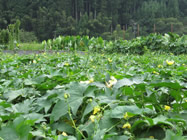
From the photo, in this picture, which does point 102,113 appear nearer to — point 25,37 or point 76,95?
point 76,95

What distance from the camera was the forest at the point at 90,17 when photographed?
121 feet

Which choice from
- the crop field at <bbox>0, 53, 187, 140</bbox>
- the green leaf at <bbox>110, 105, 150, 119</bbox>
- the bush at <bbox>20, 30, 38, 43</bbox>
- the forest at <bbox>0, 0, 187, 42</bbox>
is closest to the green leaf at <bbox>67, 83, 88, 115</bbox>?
the crop field at <bbox>0, 53, 187, 140</bbox>

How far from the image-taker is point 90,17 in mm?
42562

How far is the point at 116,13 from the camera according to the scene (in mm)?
46938

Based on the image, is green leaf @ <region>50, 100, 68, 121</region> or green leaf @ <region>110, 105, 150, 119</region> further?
green leaf @ <region>50, 100, 68, 121</region>

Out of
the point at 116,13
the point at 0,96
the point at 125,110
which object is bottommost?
the point at 0,96

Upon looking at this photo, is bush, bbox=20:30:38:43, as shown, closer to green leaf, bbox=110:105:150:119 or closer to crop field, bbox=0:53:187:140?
crop field, bbox=0:53:187:140

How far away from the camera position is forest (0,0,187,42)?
1458 inches

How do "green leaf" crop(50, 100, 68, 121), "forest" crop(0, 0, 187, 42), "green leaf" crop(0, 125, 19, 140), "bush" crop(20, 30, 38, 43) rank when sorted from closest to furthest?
1. "green leaf" crop(0, 125, 19, 140)
2. "green leaf" crop(50, 100, 68, 121)
3. "bush" crop(20, 30, 38, 43)
4. "forest" crop(0, 0, 187, 42)

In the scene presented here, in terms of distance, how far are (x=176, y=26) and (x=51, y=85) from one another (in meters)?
39.8

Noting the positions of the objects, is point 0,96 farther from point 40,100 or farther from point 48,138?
point 48,138

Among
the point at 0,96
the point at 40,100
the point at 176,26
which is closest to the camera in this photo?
the point at 40,100

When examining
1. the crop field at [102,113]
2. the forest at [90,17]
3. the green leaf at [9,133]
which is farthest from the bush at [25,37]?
the green leaf at [9,133]

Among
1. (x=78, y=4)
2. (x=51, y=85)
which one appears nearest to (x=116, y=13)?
(x=78, y=4)
